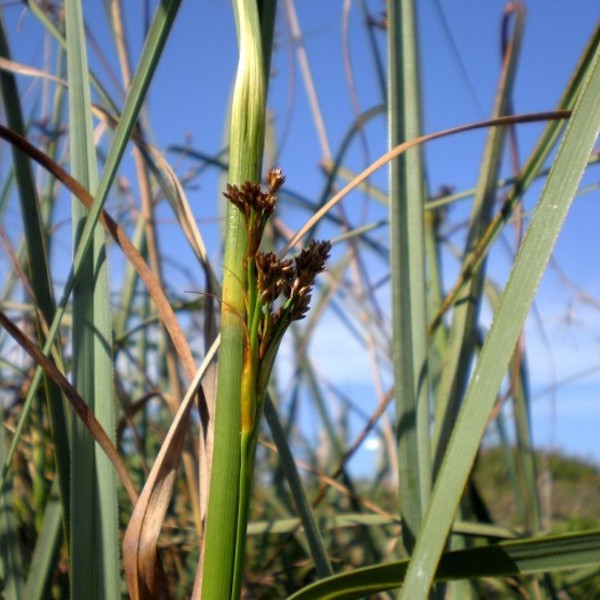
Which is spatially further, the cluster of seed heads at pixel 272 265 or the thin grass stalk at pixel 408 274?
the thin grass stalk at pixel 408 274

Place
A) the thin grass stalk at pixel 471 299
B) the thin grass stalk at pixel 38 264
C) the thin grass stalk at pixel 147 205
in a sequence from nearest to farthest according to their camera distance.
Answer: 1. the thin grass stalk at pixel 38 264
2. the thin grass stalk at pixel 471 299
3. the thin grass stalk at pixel 147 205

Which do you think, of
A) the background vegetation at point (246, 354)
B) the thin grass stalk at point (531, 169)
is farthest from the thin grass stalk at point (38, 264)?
the thin grass stalk at point (531, 169)

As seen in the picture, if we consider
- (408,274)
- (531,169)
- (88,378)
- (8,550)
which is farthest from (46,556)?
(531,169)

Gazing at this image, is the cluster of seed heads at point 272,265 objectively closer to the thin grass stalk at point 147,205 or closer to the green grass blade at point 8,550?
the green grass blade at point 8,550

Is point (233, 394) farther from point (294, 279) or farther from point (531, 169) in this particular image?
point (531, 169)

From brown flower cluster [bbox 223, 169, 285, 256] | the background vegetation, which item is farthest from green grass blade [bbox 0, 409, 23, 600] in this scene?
brown flower cluster [bbox 223, 169, 285, 256]

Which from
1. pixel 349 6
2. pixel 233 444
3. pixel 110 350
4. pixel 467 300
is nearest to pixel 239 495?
pixel 233 444

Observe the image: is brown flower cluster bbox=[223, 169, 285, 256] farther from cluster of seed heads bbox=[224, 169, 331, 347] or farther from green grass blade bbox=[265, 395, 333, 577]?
green grass blade bbox=[265, 395, 333, 577]

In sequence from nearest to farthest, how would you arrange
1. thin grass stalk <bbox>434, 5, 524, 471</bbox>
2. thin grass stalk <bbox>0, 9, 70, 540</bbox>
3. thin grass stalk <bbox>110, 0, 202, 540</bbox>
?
thin grass stalk <bbox>0, 9, 70, 540</bbox> < thin grass stalk <bbox>434, 5, 524, 471</bbox> < thin grass stalk <bbox>110, 0, 202, 540</bbox>
